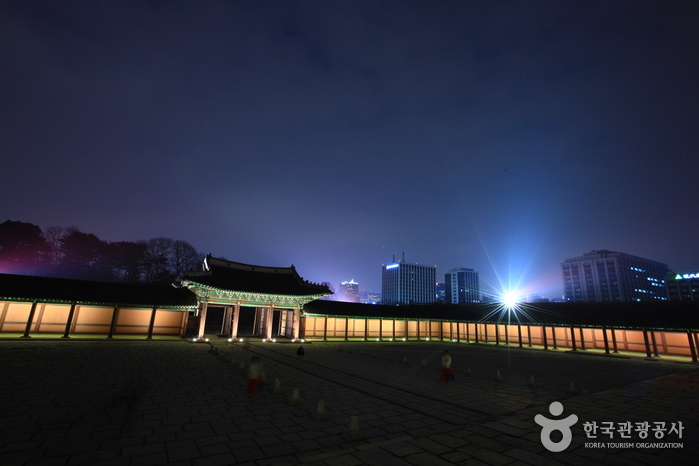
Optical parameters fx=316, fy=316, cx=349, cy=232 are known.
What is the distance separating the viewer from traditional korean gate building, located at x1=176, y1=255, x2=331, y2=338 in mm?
32094

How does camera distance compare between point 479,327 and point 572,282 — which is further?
point 572,282

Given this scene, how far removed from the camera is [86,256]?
62.4 m

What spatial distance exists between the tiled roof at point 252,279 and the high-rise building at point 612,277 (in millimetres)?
164905

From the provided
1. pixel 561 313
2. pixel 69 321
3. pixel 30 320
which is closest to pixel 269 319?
pixel 69 321

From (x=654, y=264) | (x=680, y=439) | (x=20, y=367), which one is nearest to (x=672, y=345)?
(x=680, y=439)

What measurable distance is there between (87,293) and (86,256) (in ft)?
143

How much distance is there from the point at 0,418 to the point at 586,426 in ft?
54.0

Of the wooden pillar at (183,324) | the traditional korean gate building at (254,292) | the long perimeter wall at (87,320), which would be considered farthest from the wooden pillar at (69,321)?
the wooden pillar at (183,324)

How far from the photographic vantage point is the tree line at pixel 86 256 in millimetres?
58406

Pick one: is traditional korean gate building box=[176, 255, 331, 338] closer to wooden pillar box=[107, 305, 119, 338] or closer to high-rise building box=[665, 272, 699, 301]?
wooden pillar box=[107, 305, 119, 338]

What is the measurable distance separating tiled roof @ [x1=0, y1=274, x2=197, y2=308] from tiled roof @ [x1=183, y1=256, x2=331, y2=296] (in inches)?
139

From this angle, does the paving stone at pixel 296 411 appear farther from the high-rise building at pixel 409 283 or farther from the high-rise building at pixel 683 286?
the high-rise building at pixel 409 283

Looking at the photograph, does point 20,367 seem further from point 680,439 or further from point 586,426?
point 680,439

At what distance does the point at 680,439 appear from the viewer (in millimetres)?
8742
